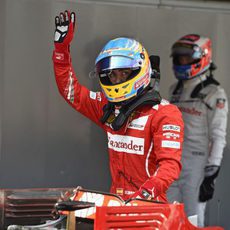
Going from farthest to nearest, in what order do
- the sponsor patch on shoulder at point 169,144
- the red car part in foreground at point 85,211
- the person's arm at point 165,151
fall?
the sponsor patch on shoulder at point 169,144 < the person's arm at point 165,151 < the red car part in foreground at point 85,211

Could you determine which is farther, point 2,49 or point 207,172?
point 207,172

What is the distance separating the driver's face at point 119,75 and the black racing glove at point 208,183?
7.32 feet

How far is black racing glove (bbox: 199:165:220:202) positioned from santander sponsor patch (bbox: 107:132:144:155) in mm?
2096

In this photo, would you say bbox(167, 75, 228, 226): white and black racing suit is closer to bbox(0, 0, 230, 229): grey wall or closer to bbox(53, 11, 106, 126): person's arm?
bbox(0, 0, 230, 229): grey wall

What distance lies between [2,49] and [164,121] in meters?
2.21

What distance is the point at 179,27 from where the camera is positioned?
6.77 meters

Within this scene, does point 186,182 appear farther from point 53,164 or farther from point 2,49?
point 2,49

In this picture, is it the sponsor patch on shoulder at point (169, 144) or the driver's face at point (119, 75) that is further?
the driver's face at point (119, 75)

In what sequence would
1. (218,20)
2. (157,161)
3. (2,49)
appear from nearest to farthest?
(157,161), (2,49), (218,20)

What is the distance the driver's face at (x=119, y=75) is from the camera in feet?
14.4

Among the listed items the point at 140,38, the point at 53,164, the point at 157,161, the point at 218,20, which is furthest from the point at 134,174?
the point at 218,20

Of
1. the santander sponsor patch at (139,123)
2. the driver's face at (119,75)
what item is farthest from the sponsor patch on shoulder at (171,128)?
the driver's face at (119,75)

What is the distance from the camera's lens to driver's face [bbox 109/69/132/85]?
Result: 4.40 m

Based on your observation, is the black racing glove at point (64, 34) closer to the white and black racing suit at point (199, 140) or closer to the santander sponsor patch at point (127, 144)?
the santander sponsor patch at point (127, 144)
